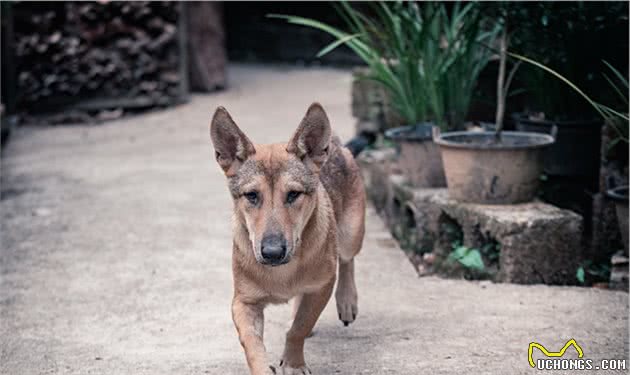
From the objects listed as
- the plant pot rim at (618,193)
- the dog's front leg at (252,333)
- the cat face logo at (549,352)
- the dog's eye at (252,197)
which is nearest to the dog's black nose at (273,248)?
the dog's eye at (252,197)

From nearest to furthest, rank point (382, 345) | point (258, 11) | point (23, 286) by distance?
point (382, 345) < point (23, 286) < point (258, 11)

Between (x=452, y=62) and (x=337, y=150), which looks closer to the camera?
(x=337, y=150)

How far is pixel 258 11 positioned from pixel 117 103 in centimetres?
580

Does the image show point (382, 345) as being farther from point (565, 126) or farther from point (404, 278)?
point (565, 126)

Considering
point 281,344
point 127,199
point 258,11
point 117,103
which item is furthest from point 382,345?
point 258,11

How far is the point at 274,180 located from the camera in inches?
138

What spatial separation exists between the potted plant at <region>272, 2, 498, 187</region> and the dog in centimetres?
229

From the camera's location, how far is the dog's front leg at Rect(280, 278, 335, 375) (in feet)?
12.2

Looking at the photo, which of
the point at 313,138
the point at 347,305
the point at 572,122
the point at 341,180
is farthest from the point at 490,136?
the point at 313,138

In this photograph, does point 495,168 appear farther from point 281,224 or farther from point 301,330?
point 281,224

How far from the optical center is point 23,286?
17.0 ft

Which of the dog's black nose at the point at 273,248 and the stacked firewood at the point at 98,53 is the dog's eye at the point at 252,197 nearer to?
the dog's black nose at the point at 273,248

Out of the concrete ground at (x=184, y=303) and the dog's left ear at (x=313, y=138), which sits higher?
the dog's left ear at (x=313, y=138)

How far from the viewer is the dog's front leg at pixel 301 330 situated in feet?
12.2
